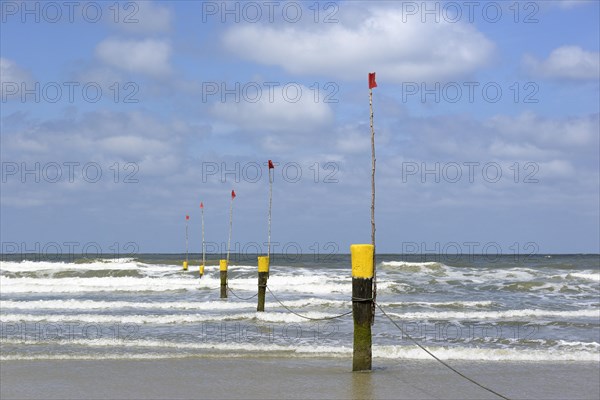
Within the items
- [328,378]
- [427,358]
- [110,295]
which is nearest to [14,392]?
[328,378]

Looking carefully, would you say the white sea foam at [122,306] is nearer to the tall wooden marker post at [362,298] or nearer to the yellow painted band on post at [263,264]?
the yellow painted band on post at [263,264]

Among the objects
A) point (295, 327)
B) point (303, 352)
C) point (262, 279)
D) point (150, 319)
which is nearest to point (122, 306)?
point (150, 319)

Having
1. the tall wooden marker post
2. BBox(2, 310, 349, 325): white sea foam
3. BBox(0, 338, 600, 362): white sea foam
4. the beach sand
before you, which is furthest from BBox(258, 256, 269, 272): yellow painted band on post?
the tall wooden marker post

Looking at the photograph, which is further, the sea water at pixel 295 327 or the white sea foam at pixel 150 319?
the white sea foam at pixel 150 319

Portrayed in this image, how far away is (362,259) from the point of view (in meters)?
9.12

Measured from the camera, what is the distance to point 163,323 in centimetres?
1623

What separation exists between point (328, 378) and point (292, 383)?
1.91 feet

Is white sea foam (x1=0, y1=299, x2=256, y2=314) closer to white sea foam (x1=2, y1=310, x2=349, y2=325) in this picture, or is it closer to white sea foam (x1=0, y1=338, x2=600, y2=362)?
white sea foam (x1=2, y1=310, x2=349, y2=325)

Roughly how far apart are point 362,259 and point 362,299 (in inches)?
24.9

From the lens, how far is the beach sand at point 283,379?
839 centimetres

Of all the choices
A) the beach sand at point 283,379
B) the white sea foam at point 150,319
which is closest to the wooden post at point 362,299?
the beach sand at point 283,379

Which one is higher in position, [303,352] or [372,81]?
[372,81]

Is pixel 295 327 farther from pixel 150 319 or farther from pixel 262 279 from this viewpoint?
pixel 150 319

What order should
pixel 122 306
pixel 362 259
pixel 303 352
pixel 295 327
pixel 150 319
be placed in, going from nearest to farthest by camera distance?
1. pixel 362 259
2. pixel 303 352
3. pixel 295 327
4. pixel 150 319
5. pixel 122 306
